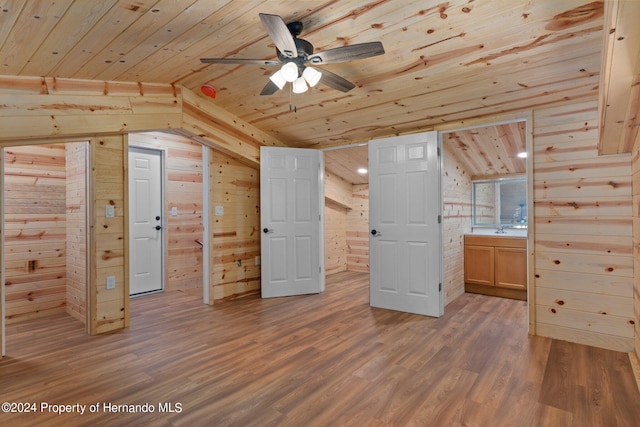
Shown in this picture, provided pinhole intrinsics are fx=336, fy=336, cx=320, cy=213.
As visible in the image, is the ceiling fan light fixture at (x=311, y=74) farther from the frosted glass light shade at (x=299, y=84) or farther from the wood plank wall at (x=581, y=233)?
the wood plank wall at (x=581, y=233)

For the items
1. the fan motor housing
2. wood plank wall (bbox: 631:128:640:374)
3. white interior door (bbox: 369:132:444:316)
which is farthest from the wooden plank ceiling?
wood plank wall (bbox: 631:128:640:374)

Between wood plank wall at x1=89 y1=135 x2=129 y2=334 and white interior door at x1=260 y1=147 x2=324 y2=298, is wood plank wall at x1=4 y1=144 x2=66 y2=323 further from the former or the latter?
white interior door at x1=260 y1=147 x2=324 y2=298

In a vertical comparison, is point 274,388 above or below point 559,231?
below

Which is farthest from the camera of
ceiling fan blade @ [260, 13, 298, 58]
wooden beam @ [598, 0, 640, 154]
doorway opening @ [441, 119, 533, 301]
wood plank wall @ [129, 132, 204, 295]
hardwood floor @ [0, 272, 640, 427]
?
wood plank wall @ [129, 132, 204, 295]

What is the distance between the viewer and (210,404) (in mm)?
1978

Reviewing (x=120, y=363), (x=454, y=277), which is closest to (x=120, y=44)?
(x=120, y=363)

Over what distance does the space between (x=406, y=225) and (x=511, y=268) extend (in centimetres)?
162

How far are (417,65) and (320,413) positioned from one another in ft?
8.23

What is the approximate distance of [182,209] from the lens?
505cm

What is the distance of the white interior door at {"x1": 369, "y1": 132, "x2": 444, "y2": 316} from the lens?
3.57 meters

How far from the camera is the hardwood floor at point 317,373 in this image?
1.88m

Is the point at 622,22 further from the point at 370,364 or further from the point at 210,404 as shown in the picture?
the point at 210,404

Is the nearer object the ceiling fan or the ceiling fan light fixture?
the ceiling fan

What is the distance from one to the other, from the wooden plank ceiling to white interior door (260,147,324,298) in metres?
1.14
